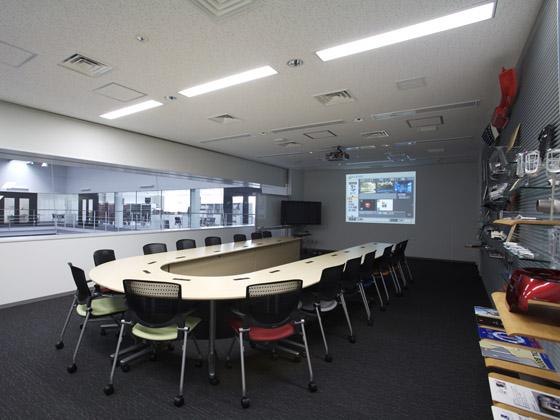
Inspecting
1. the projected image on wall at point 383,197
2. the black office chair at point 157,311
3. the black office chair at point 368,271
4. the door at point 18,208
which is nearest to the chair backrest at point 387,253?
the black office chair at point 368,271

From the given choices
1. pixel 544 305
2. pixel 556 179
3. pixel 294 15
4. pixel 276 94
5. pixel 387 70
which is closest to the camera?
pixel 544 305

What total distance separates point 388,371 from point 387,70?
3.07m

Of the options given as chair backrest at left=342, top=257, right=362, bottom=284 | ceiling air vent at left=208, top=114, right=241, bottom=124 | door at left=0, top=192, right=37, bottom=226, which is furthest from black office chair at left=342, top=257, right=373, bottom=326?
door at left=0, top=192, right=37, bottom=226

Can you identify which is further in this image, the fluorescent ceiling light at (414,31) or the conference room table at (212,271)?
the conference room table at (212,271)

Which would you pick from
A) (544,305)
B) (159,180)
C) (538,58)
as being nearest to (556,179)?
(544,305)

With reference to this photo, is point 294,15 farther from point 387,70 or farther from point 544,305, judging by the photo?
point 544,305

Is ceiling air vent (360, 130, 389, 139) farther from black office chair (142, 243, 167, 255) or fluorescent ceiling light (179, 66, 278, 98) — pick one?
black office chair (142, 243, 167, 255)

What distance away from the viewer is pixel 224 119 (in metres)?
4.98

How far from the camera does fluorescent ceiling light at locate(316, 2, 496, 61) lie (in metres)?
2.21

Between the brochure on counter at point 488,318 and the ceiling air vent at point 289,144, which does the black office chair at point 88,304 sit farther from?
the ceiling air vent at point 289,144

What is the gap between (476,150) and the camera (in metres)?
7.14

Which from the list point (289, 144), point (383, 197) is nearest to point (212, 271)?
point (289, 144)

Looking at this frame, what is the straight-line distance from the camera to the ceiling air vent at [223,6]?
6.95ft

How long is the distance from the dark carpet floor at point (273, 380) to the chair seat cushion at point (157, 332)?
0.48 m
